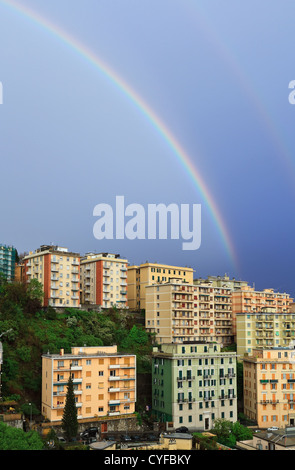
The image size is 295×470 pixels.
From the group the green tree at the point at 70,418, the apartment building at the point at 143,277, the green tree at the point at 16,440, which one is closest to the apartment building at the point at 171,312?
the apartment building at the point at 143,277

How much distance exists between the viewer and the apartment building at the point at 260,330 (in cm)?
7050

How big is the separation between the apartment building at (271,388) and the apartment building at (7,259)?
9313 cm

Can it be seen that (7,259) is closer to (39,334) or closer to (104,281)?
(104,281)

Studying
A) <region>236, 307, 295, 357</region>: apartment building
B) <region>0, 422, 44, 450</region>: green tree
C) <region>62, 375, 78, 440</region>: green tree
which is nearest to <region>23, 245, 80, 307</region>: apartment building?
<region>236, 307, 295, 357</region>: apartment building

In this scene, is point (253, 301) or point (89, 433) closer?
point (89, 433)

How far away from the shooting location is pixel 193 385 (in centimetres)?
5206

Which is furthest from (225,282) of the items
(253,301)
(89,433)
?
(89,433)

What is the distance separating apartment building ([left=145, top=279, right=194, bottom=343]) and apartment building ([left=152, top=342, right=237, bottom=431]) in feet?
47.9

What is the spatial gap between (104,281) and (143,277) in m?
9.97

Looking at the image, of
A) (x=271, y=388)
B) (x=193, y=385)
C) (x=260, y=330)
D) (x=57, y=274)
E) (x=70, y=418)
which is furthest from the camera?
(x=57, y=274)

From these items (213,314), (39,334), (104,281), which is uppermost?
(104,281)

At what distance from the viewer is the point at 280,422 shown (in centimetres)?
5509

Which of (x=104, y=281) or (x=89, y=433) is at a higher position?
(x=104, y=281)

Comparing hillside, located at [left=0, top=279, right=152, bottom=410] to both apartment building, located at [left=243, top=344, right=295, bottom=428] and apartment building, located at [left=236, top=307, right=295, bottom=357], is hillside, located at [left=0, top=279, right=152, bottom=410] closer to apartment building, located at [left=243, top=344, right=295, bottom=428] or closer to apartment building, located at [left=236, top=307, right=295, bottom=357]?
apartment building, located at [left=243, top=344, right=295, bottom=428]
